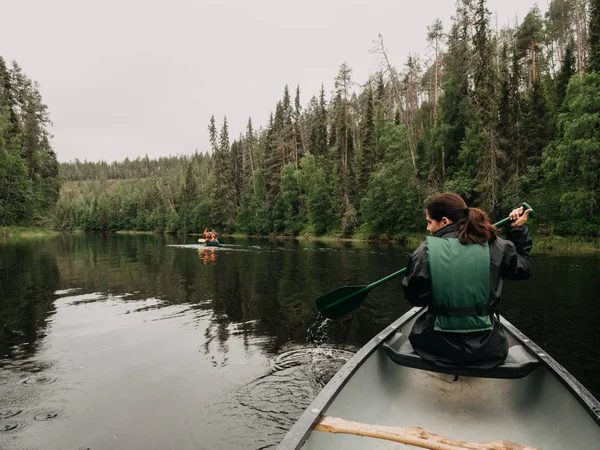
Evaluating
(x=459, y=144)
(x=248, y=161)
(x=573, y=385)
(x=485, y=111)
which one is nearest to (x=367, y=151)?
(x=459, y=144)

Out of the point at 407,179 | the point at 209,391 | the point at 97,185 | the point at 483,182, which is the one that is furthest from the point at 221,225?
the point at 97,185

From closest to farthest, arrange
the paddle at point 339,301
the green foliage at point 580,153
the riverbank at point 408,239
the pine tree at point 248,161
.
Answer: the paddle at point 339,301
the green foliage at point 580,153
the riverbank at point 408,239
the pine tree at point 248,161

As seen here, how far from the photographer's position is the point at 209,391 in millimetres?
A: 5332

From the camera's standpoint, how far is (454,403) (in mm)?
3707

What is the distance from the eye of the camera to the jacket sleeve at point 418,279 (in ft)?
10.3

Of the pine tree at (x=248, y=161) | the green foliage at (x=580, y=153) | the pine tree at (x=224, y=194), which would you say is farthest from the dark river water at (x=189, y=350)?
the pine tree at (x=248, y=161)

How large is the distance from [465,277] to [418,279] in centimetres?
36

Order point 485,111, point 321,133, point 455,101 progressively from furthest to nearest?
1. point 321,133
2. point 455,101
3. point 485,111

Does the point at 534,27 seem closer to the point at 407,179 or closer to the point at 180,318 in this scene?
the point at 407,179

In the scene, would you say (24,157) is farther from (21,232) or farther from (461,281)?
(461,281)

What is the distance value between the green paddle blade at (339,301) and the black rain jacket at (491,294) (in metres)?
2.04

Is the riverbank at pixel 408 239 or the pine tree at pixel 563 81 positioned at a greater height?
the pine tree at pixel 563 81

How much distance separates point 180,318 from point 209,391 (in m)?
4.24

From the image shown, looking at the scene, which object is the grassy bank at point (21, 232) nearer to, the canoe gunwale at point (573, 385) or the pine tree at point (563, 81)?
the canoe gunwale at point (573, 385)
